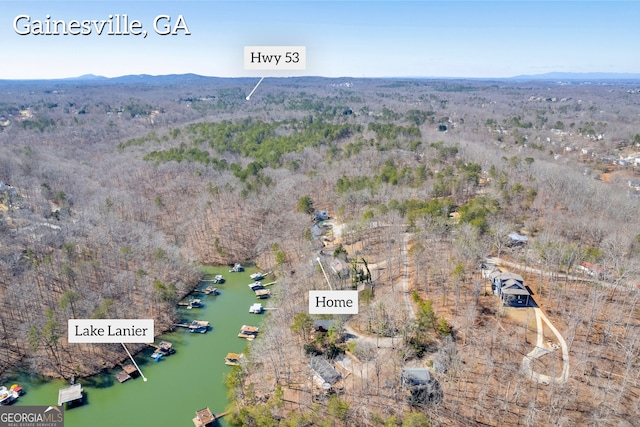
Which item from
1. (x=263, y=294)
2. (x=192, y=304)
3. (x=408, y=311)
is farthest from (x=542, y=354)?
(x=192, y=304)

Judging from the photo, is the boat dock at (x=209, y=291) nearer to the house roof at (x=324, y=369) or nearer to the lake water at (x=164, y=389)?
the lake water at (x=164, y=389)

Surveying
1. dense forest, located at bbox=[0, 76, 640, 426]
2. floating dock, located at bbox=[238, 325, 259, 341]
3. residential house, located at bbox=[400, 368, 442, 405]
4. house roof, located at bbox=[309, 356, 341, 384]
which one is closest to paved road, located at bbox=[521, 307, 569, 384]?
dense forest, located at bbox=[0, 76, 640, 426]

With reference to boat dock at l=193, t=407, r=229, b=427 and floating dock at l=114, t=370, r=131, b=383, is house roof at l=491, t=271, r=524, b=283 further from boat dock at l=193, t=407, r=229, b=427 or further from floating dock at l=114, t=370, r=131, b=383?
floating dock at l=114, t=370, r=131, b=383

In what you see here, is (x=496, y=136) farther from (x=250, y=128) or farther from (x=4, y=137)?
(x=4, y=137)

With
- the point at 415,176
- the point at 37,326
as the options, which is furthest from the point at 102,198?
the point at 415,176

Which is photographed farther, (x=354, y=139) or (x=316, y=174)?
(x=354, y=139)

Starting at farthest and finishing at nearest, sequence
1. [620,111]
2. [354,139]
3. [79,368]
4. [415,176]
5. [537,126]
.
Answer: [620,111] → [537,126] → [354,139] → [415,176] → [79,368]
